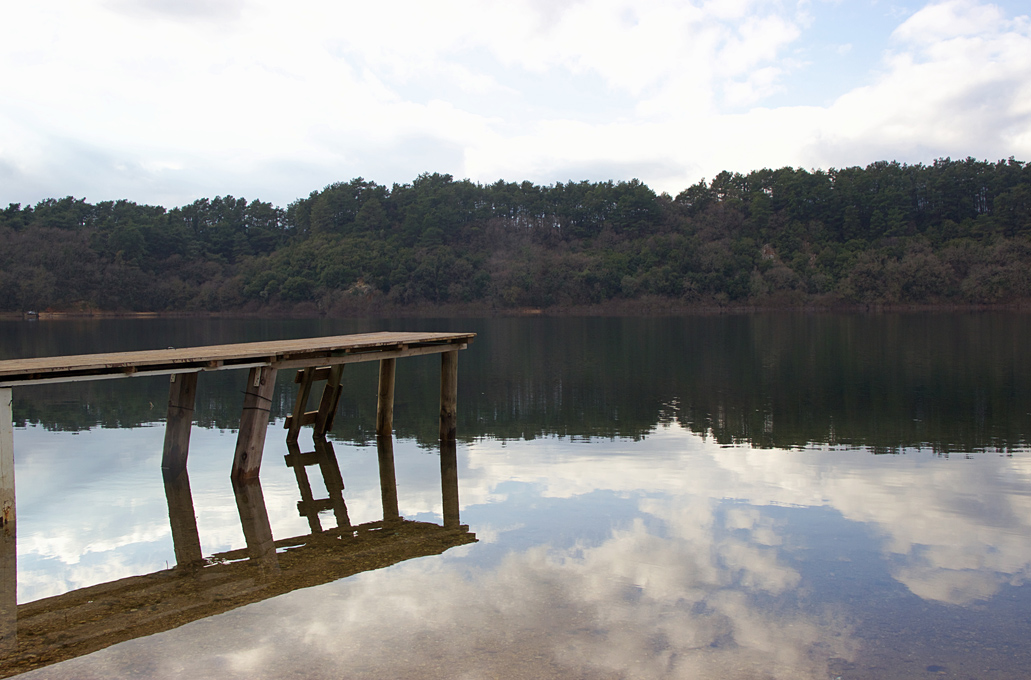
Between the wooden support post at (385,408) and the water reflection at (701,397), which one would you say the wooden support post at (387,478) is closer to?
the wooden support post at (385,408)

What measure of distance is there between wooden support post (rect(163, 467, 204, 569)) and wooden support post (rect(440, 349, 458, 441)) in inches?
162

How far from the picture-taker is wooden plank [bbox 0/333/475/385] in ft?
28.2

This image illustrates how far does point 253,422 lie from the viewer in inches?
428

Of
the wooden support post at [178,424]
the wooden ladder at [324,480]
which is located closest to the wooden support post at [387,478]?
the wooden ladder at [324,480]

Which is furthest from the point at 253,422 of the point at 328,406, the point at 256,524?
the point at 328,406

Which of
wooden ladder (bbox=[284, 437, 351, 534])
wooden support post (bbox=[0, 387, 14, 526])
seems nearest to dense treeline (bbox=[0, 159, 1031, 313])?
wooden ladder (bbox=[284, 437, 351, 534])

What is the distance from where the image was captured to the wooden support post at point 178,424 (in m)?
11.0

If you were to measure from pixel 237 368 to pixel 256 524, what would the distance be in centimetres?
358

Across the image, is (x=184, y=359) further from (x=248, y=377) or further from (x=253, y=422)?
(x=248, y=377)

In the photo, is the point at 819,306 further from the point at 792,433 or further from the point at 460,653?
the point at 460,653

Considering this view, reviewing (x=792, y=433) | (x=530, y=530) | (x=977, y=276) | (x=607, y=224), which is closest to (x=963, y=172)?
(x=977, y=276)

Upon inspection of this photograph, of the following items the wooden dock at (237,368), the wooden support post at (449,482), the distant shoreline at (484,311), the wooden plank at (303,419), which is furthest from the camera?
the distant shoreline at (484,311)

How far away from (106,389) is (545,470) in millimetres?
14582

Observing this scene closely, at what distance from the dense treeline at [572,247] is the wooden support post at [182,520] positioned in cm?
8589
